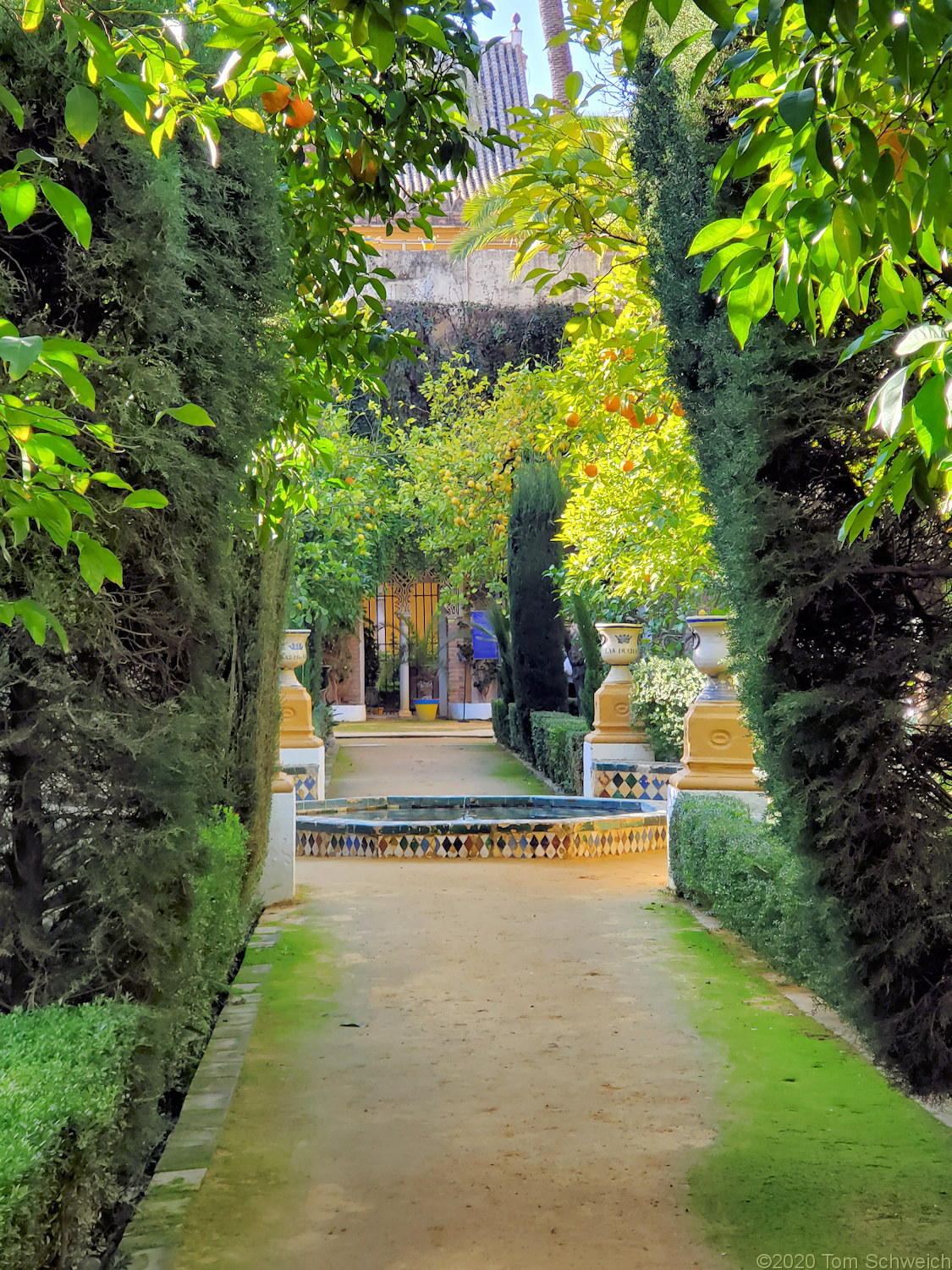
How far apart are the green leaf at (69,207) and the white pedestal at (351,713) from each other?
25159mm

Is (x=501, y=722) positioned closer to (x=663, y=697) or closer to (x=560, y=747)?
(x=560, y=747)

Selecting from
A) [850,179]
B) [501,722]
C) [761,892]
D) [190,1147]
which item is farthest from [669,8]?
[501,722]

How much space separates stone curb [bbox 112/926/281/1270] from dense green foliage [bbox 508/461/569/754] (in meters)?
12.8

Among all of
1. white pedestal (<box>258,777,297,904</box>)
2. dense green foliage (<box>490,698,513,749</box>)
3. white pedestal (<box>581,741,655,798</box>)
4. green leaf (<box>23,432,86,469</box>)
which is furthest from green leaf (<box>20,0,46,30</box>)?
dense green foliage (<box>490,698,513,749</box>)

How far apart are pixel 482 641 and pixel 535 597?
28.7 ft

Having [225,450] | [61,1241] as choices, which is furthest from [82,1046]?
[225,450]

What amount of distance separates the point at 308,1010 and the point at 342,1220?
2.21 meters

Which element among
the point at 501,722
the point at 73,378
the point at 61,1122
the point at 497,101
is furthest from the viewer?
the point at 497,101

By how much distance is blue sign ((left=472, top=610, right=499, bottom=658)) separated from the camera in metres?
26.7

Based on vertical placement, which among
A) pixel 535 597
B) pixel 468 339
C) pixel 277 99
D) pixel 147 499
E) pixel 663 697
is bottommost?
pixel 663 697

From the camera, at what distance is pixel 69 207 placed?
1.73 m

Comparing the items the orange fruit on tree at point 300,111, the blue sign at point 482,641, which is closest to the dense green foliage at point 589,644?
the blue sign at point 482,641

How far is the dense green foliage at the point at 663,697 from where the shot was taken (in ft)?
40.8

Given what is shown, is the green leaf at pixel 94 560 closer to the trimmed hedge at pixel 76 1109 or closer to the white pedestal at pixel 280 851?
the trimmed hedge at pixel 76 1109
